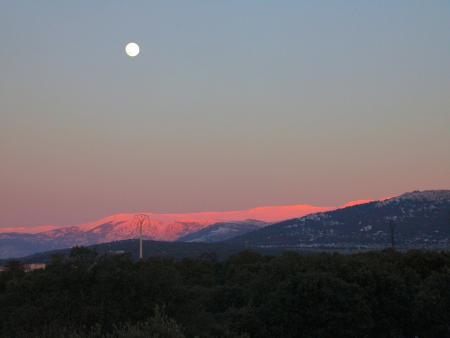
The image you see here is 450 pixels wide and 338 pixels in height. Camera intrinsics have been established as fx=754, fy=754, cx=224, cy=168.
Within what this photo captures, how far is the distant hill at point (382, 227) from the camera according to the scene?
6196 inches

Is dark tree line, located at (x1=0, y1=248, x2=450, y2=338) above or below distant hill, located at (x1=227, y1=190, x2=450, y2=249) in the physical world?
below

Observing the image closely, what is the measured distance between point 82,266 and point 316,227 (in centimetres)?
17081

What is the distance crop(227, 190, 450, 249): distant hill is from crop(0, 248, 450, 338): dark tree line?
100107 millimetres

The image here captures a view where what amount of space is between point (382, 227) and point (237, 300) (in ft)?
429

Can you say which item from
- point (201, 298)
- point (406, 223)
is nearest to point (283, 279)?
point (201, 298)

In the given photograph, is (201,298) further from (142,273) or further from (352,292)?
(352,292)

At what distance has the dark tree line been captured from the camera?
94.2 feet

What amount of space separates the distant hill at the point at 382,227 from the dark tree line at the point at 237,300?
100 metres

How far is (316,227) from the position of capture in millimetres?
199125

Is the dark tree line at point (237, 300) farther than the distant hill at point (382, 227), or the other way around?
the distant hill at point (382, 227)

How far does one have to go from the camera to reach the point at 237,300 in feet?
169

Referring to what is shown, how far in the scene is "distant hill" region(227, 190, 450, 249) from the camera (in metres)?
157

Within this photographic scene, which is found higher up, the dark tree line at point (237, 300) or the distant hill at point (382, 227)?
the distant hill at point (382, 227)

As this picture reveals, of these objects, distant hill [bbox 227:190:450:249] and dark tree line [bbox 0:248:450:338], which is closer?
dark tree line [bbox 0:248:450:338]
